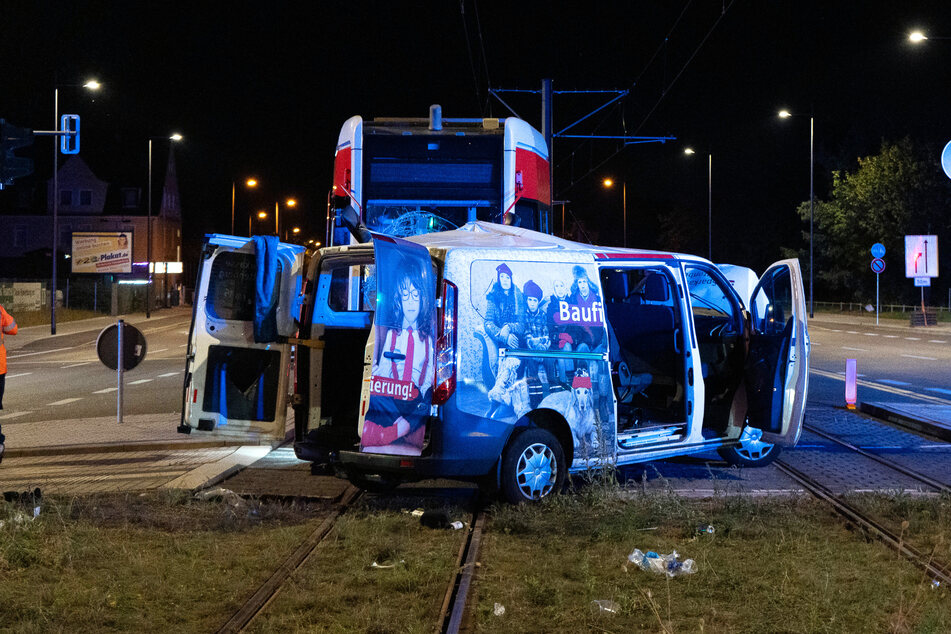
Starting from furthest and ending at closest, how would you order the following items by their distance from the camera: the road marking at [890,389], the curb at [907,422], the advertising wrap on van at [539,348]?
the road marking at [890,389] → the curb at [907,422] → the advertising wrap on van at [539,348]

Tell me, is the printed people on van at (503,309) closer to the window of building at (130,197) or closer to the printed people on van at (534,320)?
the printed people on van at (534,320)

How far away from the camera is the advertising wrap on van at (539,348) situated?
7.20 meters

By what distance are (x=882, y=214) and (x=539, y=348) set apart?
56.0 metres

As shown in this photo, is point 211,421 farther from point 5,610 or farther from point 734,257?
point 734,257

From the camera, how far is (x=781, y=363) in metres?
8.39

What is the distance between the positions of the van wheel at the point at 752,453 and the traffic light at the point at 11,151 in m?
8.44

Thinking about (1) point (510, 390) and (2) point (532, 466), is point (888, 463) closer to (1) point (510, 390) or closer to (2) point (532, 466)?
(2) point (532, 466)

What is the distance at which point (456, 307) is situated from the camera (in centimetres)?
712

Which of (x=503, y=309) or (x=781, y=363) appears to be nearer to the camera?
(x=503, y=309)

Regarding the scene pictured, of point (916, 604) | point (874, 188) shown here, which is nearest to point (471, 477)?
point (916, 604)

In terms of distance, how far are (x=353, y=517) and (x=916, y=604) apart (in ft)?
12.1

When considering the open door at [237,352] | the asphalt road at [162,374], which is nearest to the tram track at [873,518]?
the open door at [237,352]

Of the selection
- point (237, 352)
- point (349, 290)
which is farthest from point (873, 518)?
point (237, 352)

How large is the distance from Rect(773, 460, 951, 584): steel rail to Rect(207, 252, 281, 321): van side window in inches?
177
